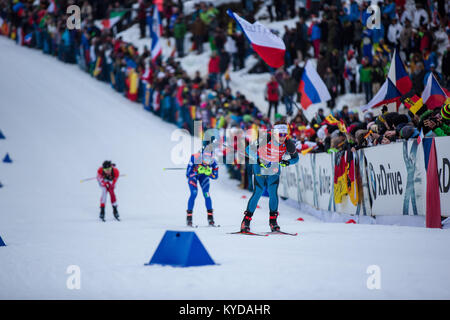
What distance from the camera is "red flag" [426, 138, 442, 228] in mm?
8828

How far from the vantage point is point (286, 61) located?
23984 millimetres

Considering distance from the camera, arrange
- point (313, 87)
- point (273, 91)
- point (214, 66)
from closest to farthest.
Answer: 1. point (313, 87)
2. point (273, 91)
3. point (214, 66)

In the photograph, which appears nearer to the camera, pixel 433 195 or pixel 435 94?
pixel 433 195

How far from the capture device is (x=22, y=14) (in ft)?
124

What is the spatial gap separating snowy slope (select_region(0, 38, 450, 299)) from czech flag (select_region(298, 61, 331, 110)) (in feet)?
9.73

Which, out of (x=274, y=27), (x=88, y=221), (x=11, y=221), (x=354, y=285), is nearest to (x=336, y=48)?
(x=274, y=27)

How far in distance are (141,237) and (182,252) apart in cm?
351

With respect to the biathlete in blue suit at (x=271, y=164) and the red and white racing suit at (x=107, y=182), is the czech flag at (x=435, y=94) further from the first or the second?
the red and white racing suit at (x=107, y=182)

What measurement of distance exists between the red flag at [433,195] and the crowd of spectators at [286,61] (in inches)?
27.3

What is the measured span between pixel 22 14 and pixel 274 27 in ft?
61.8

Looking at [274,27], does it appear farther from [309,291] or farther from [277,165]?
[309,291]

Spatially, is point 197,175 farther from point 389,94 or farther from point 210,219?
point 389,94

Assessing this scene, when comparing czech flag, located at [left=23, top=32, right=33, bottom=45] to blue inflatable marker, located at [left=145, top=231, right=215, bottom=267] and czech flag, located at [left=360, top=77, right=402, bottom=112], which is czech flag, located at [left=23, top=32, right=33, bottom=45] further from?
blue inflatable marker, located at [left=145, top=231, right=215, bottom=267]

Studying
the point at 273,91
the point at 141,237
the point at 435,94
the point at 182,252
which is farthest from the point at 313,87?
the point at 182,252
